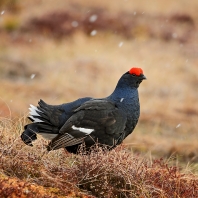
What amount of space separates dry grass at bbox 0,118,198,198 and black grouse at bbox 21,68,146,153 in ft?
1.28

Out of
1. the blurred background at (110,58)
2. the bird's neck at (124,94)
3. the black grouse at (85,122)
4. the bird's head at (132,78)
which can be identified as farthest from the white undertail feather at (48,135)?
the blurred background at (110,58)

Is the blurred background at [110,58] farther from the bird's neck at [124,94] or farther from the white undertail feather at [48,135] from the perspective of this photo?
the white undertail feather at [48,135]

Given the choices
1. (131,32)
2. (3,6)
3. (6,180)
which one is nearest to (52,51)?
(131,32)

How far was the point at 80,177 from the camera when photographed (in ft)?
16.3

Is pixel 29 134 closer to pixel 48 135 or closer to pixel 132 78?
pixel 48 135

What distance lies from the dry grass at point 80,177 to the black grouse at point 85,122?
1.28 ft

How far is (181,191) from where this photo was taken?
5301mm

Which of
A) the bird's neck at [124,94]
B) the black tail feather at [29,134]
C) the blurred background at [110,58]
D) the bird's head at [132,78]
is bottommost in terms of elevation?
the black tail feather at [29,134]

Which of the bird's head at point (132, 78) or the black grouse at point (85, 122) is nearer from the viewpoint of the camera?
the black grouse at point (85, 122)

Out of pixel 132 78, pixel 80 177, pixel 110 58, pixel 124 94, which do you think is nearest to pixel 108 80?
pixel 110 58

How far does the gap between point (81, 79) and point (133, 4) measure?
15.6 metres

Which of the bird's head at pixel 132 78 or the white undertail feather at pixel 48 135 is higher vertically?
the bird's head at pixel 132 78

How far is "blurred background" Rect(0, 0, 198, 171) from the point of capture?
13.1 meters

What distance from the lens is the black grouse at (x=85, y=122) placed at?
5938mm
